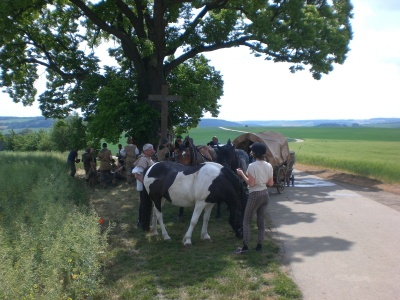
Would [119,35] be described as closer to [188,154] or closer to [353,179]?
[188,154]

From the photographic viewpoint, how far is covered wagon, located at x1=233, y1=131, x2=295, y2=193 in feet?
52.2

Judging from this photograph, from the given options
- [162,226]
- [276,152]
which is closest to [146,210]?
[162,226]

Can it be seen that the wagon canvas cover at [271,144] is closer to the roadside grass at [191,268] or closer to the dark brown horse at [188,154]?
the dark brown horse at [188,154]

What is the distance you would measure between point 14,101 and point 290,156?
17861 millimetres

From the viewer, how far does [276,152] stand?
53.4ft

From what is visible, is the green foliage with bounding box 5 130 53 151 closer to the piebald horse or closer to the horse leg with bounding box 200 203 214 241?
the piebald horse

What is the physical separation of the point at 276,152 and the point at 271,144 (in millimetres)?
383

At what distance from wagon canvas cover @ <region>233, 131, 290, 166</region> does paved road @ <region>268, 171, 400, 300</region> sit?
146 centimetres

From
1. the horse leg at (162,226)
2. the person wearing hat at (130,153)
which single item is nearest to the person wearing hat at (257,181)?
the horse leg at (162,226)

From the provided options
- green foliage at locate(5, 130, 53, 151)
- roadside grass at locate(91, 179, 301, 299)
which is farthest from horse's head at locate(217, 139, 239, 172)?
green foliage at locate(5, 130, 53, 151)

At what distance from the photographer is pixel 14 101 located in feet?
85.4

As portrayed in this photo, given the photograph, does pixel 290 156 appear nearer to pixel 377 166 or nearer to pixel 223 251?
pixel 377 166

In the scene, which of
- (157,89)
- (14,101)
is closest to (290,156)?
(157,89)

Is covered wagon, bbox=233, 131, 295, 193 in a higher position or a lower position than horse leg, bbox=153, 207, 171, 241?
higher
